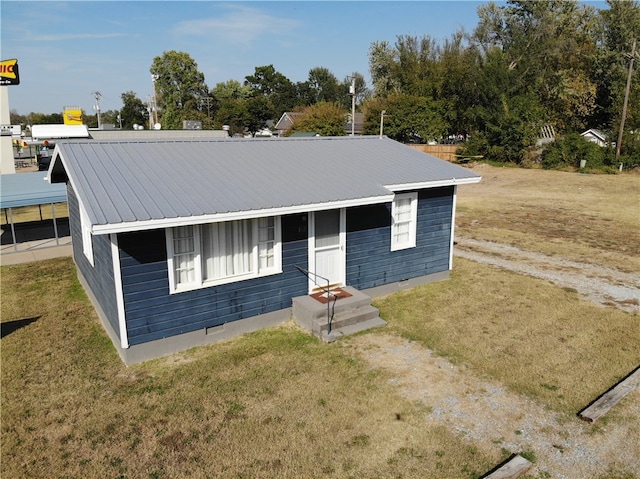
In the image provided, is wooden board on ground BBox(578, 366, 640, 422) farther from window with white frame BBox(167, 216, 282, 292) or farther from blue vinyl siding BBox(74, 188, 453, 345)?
window with white frame BBox(167, 216, 282, 292)

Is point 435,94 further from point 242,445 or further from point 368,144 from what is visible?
point 242,445

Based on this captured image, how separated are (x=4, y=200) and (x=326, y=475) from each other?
15.0m

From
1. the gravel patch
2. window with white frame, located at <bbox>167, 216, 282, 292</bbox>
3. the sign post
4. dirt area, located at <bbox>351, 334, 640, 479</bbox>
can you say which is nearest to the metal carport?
window with white frame, located at <bbox>167, 216, 282, 292</bbox>

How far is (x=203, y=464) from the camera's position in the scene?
6.36m

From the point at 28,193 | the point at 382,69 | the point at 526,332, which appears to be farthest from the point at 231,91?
the point at 526,332

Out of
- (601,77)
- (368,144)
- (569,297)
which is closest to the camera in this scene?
(569,297)

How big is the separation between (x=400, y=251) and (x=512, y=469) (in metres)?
7.10

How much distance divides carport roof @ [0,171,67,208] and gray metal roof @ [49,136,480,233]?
12.3 feet

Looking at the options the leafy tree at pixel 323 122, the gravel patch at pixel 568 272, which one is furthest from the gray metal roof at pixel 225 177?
the leafy tree at pixel 323 122

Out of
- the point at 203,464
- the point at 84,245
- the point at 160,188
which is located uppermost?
the point at 160,188

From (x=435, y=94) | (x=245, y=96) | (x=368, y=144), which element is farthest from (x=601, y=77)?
(x=245, y=96)

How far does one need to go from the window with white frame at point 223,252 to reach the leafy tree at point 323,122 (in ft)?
137

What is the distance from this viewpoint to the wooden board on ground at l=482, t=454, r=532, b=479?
19.7 ft

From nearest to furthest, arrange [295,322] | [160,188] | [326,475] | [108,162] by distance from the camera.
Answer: [326,475] < [160,188] < [108,162] < [295,322]
